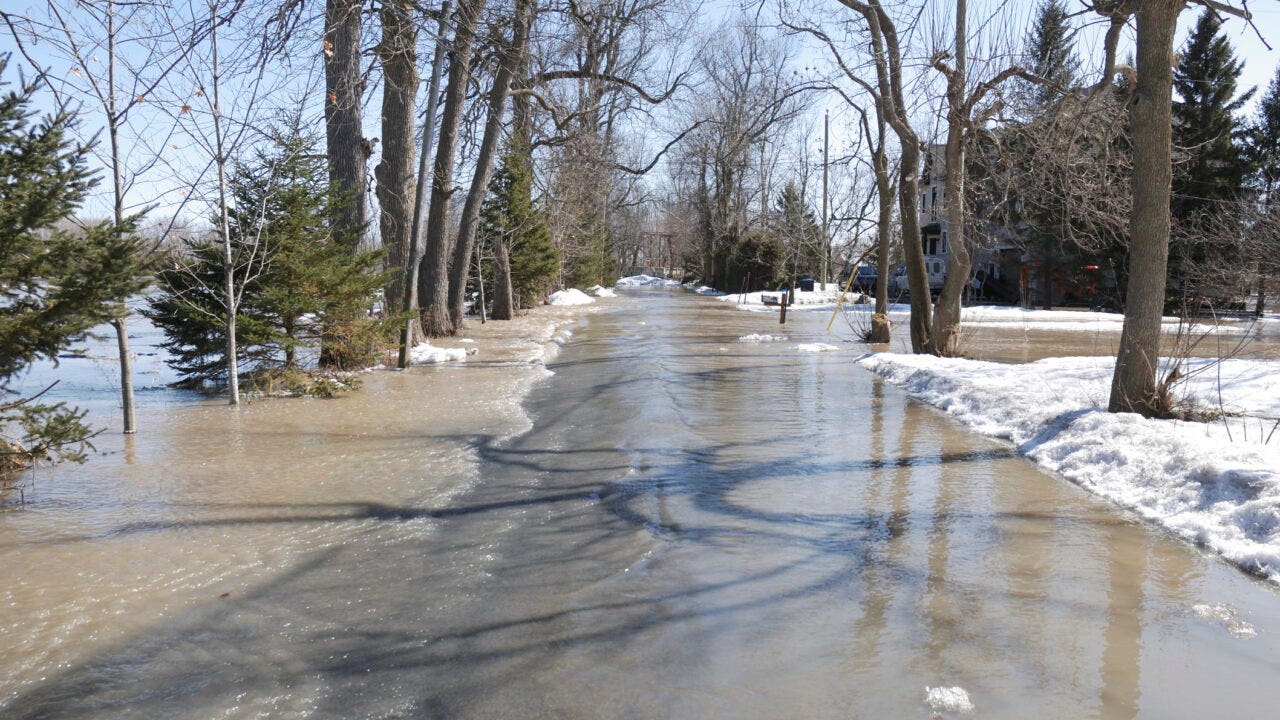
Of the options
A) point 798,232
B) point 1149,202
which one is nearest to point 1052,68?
point 1149,202

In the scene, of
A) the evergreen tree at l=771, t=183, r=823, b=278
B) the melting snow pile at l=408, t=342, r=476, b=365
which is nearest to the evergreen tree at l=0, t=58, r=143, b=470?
the melting snow pile at l=408, t=342, r=476, b=365

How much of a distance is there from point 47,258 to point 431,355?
998 cm

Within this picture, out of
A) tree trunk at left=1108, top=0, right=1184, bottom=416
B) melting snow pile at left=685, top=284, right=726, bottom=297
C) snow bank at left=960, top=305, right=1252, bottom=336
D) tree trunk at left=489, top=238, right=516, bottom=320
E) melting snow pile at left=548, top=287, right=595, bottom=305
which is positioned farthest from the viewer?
melting snow pile at left=685, top=284, right=726, bottom=297

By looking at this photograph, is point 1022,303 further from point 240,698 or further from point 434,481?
point 240,698

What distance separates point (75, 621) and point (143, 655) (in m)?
0.64

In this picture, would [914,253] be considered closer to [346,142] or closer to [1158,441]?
[1158,441]

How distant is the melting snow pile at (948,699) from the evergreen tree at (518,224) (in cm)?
2360

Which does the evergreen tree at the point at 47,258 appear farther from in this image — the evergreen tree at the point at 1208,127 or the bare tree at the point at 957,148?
the evergreen tree at the point at 1208,127

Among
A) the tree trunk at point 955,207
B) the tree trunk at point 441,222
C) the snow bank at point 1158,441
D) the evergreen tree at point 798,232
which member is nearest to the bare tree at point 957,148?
the tree trunk at point 955,207

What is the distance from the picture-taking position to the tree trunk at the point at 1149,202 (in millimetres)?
8555

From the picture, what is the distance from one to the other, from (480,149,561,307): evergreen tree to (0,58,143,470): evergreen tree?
20.3 meters

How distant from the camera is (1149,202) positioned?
859 centimetres

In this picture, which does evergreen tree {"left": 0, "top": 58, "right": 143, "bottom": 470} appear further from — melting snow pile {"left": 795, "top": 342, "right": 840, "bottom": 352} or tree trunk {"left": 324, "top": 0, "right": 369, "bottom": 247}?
melting snow pile {"left": 795, "top": 342, "right": 840, "bottom": 352}

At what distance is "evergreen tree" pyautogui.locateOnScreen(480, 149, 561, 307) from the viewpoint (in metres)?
28.5
